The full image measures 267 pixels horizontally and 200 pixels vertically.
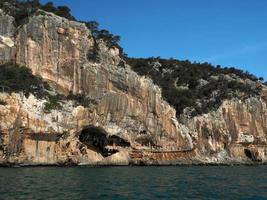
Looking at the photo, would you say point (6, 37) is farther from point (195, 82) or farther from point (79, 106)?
point (195, 82)

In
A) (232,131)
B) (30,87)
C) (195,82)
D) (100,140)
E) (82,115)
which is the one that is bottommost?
(100,140)

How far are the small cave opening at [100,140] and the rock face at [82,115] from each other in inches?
5.7

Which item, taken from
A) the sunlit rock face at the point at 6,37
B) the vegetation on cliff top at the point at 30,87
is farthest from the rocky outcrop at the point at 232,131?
the sunlit rock face at the point at 6,37

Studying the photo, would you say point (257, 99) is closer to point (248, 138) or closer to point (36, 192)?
point (248, 138)

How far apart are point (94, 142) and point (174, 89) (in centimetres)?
3014

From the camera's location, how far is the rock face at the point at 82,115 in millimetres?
56469

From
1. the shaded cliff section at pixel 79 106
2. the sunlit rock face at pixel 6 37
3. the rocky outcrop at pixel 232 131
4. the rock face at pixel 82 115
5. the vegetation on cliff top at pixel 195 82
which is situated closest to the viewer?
the rock face at pixel 82 115

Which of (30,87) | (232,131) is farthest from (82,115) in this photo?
(232,131)

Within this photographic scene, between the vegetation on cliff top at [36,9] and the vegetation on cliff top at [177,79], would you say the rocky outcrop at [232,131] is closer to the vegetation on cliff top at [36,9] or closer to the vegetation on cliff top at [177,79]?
the vegetation on cliff top at [177,79]

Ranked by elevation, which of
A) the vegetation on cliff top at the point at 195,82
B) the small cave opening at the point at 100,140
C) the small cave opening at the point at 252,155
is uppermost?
the vegetation on cliff top at the point at 195,82

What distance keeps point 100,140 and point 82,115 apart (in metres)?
6.10

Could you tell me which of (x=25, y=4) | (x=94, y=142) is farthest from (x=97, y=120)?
(x=25, y=4)

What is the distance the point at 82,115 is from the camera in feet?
206

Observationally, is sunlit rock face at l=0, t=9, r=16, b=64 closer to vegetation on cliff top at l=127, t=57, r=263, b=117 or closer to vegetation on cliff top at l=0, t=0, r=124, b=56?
vegetation on cliff top at l=0, t=0, r=124, b=56
